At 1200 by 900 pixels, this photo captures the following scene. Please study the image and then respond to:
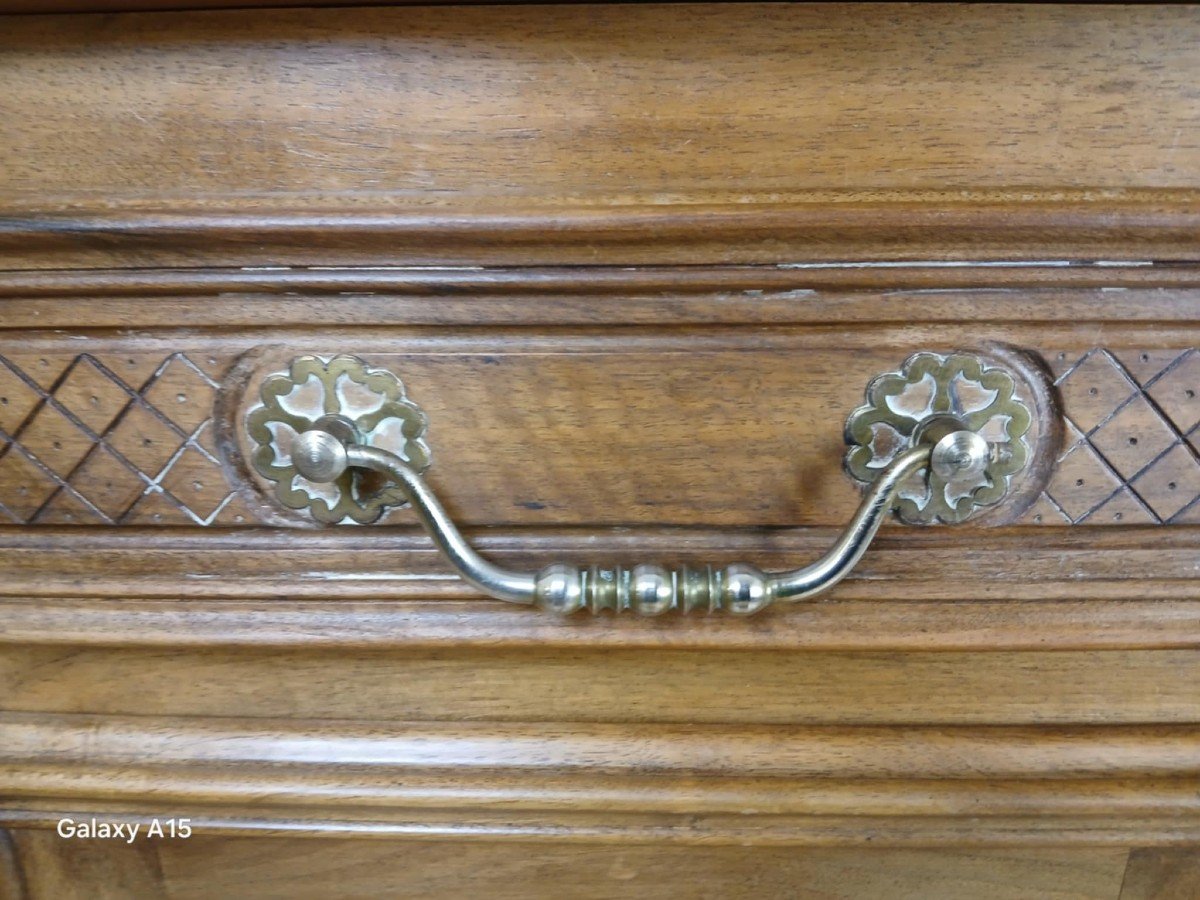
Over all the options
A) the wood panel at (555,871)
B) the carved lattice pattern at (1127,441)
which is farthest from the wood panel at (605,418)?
the wood panel at (555,871)

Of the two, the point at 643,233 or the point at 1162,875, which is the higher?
the point at 643,233

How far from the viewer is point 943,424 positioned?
27 centimetres

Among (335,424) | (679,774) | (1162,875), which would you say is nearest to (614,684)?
(679,774)

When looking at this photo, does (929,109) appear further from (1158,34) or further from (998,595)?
(998,595)

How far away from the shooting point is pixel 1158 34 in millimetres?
241

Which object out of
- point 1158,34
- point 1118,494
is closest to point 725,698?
point 1118,494

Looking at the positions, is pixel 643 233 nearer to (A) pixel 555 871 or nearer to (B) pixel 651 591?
(B) pixel 651 591

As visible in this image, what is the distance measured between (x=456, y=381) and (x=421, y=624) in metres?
0.10

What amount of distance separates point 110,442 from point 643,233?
0.20 metres

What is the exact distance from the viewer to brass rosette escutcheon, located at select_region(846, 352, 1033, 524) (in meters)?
0.27

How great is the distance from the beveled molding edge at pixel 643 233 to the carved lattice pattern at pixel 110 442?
0.13 ft

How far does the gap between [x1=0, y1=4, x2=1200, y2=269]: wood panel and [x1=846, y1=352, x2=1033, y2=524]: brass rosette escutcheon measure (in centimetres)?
4

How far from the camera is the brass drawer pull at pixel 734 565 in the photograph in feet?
0.87

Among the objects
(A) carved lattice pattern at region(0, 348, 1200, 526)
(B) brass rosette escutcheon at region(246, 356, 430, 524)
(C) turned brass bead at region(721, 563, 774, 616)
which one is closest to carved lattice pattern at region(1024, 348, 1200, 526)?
(A) carved lattice pattern at region(0, 348, 1200, 526)
